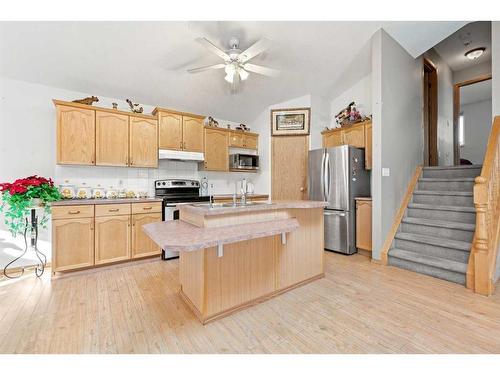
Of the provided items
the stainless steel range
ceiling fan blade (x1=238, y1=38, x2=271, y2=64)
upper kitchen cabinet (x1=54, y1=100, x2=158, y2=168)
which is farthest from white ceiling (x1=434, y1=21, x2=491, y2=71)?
upper kitchen cabinet (x1=54, y1=100, x2=158, y2=168)

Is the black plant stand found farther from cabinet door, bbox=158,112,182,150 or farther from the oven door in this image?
cabinet door, bbox=158,112,182,150

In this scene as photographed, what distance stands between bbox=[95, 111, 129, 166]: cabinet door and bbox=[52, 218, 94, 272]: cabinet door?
0.91 m

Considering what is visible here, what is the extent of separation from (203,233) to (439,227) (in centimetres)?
318

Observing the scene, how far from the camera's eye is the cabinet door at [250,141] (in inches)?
192

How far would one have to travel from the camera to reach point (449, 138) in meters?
5.52

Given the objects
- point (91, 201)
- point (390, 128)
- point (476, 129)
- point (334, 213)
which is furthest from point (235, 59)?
point (476, 129)

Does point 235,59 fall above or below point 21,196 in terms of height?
above

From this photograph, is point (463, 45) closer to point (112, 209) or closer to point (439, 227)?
point (439, 227)

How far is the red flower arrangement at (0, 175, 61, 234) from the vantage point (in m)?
2.58

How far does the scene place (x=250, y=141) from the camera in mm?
4957

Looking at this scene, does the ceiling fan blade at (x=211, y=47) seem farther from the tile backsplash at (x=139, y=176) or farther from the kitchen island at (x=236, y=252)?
the tile backsplash at (x=139, y=176)

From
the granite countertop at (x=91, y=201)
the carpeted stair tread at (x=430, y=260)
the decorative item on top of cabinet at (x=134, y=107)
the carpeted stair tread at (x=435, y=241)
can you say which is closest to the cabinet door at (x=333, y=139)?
the carpeted stair tread at (x=435, y=241)

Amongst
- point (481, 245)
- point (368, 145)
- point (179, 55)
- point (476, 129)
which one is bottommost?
point (481, 245)
